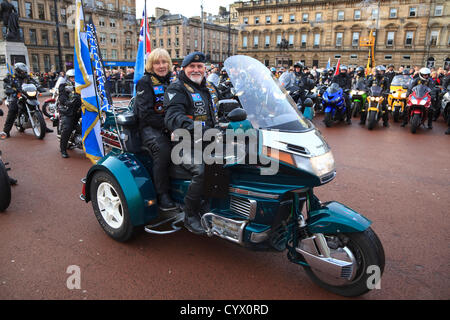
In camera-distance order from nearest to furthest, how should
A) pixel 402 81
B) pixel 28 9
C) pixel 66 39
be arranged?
pixel 402 81 → pixel 28 9 → pixel 66 39

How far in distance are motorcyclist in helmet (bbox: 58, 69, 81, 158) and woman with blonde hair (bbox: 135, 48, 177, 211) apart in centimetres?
420

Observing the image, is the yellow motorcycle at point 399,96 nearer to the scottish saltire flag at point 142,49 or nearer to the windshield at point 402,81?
the windshield at point 402,81

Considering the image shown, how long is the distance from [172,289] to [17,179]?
433 cm

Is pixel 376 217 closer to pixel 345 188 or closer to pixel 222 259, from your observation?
pixel 345 188

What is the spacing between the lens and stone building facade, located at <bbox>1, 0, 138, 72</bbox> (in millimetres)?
54750

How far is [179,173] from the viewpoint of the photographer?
11.1 feet

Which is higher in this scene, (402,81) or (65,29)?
(65,29)

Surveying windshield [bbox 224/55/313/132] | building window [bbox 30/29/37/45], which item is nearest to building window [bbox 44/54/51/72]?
building window [bbox 30/29/37/45]

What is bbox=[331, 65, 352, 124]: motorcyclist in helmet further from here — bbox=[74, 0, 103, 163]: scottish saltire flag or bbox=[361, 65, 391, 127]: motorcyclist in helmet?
bbox=[74, 0, 103, 163]: scottish saltire flag

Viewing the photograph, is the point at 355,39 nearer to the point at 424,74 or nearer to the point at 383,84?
the point at 383,84

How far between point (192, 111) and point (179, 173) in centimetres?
63

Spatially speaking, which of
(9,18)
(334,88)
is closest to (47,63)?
(9,18)

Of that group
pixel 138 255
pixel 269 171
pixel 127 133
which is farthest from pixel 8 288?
pixel 269 171

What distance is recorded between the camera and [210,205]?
10.5ft
